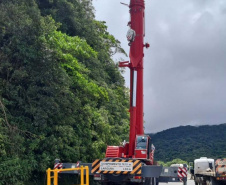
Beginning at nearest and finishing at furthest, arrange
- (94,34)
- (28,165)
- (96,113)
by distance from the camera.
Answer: (28,165) < (96,113) < (94,34)

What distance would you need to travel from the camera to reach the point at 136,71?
1277 centimetres

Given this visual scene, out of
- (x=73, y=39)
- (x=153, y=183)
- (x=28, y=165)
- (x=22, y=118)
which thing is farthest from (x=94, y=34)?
(x=153, y=183)

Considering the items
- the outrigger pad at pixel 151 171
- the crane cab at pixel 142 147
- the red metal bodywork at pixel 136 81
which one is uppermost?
the red metal bodywork at pixel 136 81

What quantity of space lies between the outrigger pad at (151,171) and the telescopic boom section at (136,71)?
186 cm

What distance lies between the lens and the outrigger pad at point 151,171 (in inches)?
412

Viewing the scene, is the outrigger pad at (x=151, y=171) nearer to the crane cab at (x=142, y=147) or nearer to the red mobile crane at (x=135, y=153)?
the red mobile crane at (x=135, y=153)

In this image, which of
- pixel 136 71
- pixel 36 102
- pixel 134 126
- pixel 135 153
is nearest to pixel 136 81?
pixel 136 71

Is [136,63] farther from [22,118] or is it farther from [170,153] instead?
[170,153]

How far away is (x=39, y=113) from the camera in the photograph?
1475cm

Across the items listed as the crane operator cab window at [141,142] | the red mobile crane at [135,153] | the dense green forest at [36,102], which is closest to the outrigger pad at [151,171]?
the red mobile crane at [135,153]

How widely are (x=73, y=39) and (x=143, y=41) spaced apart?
7.30 meters

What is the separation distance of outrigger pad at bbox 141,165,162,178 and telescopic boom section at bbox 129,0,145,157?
6.09 feet

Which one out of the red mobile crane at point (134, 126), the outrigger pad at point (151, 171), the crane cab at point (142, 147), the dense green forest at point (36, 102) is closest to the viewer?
the outrigger pad at point (151, 171)

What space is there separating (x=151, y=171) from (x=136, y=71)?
13.1 ft
